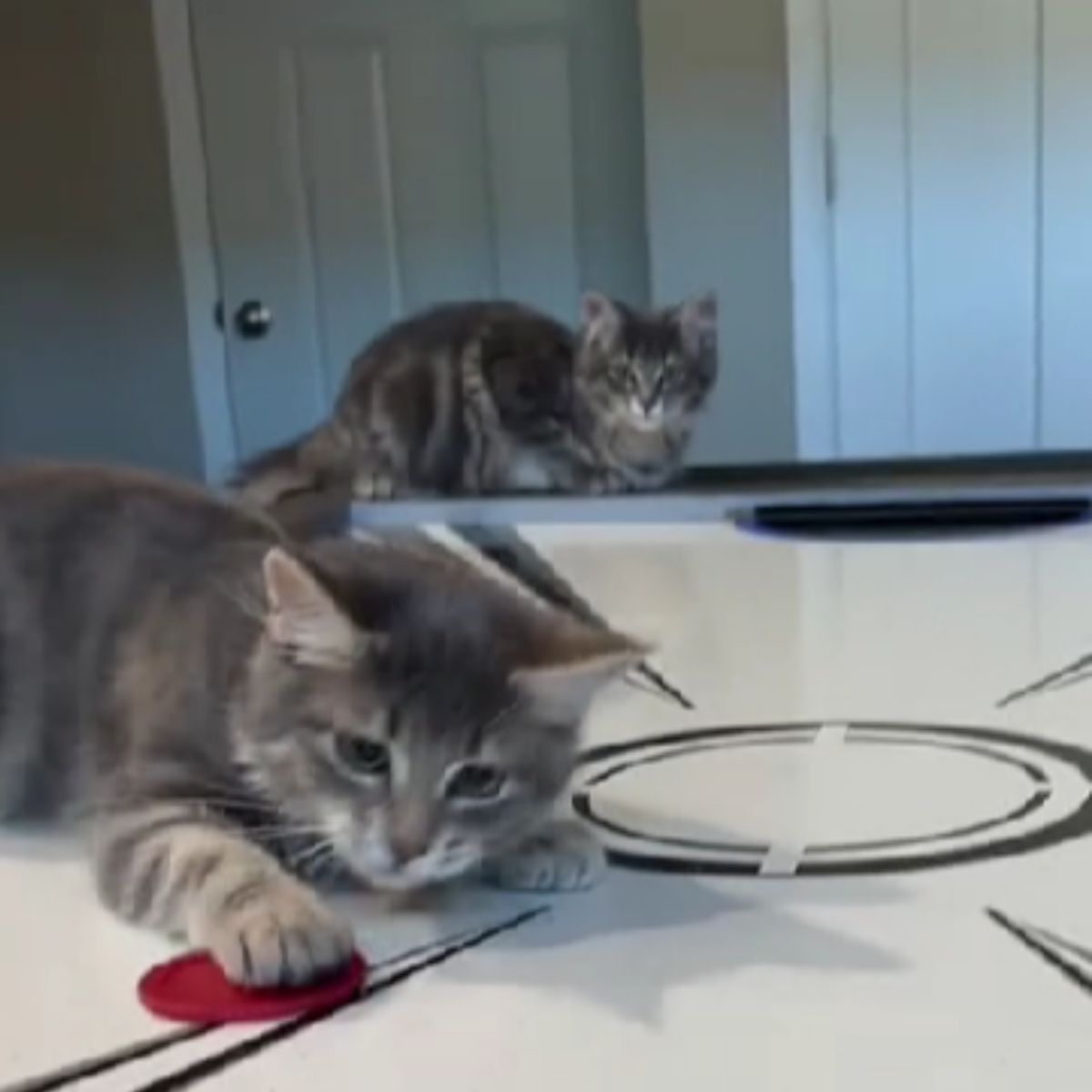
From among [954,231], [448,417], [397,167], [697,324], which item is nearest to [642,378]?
[697,324]

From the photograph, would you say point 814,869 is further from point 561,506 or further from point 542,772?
point 561,506

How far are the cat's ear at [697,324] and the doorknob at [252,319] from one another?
4.62 ft

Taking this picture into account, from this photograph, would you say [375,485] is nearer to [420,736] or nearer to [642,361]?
[642,361]

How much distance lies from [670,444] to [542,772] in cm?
191

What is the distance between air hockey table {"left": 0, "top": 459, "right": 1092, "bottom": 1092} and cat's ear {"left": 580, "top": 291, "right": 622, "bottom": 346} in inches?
56.7

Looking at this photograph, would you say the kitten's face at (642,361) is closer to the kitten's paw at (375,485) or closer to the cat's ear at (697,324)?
the cat's ear at (697,324)

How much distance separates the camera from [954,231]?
3.55 metres

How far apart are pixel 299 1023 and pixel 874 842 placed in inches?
13.9

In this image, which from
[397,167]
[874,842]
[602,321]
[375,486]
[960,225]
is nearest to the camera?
[874,842]

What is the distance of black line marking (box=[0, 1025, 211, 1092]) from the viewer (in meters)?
0.80

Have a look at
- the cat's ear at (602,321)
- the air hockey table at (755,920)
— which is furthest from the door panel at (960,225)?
the air hockey table at (755,920)

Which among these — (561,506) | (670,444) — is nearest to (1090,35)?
(670,444)

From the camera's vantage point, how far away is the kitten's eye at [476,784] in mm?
962

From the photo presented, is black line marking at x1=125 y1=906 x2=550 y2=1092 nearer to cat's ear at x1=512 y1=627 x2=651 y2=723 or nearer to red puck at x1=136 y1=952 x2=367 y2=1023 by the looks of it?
red puck at x1=136 y1=952 x2=367 y2=1023
